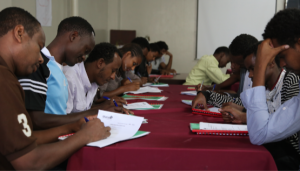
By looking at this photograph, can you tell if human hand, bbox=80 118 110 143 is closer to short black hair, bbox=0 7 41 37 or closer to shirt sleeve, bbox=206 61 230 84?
short black hair, bbox=0 7 41 37

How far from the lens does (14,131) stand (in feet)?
2.50

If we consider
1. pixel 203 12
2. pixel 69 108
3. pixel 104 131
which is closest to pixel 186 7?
pixel 203 12

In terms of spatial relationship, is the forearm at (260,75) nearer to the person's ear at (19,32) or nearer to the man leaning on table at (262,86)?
the man leaning on table at (262,86)

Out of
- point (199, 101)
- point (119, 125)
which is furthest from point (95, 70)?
point (119, 125)

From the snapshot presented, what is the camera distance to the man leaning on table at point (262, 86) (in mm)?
1037

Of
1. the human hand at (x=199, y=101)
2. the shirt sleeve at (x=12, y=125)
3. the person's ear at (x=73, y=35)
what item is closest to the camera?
the shirt sleeve at (x=12, y=125)

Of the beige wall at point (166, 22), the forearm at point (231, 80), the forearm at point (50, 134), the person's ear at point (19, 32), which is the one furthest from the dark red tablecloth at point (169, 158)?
the beige wall at point (166, 22)

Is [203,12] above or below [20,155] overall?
above

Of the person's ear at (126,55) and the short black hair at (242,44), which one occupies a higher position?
the short black hair at (242,44)

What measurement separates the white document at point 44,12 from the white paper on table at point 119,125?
8.61ft

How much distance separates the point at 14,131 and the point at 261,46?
3.33 ft

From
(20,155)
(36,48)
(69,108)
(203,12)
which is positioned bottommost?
(69,108)

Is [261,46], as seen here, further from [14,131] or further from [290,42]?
[14,131]

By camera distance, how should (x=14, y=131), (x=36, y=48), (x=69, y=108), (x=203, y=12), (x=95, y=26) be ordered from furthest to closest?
1. (x=203, y=12)
2. (x=95, y=26)
3. (x=69, y=108)
4. (x=36, y=48)
5. (x=14, y=131)
